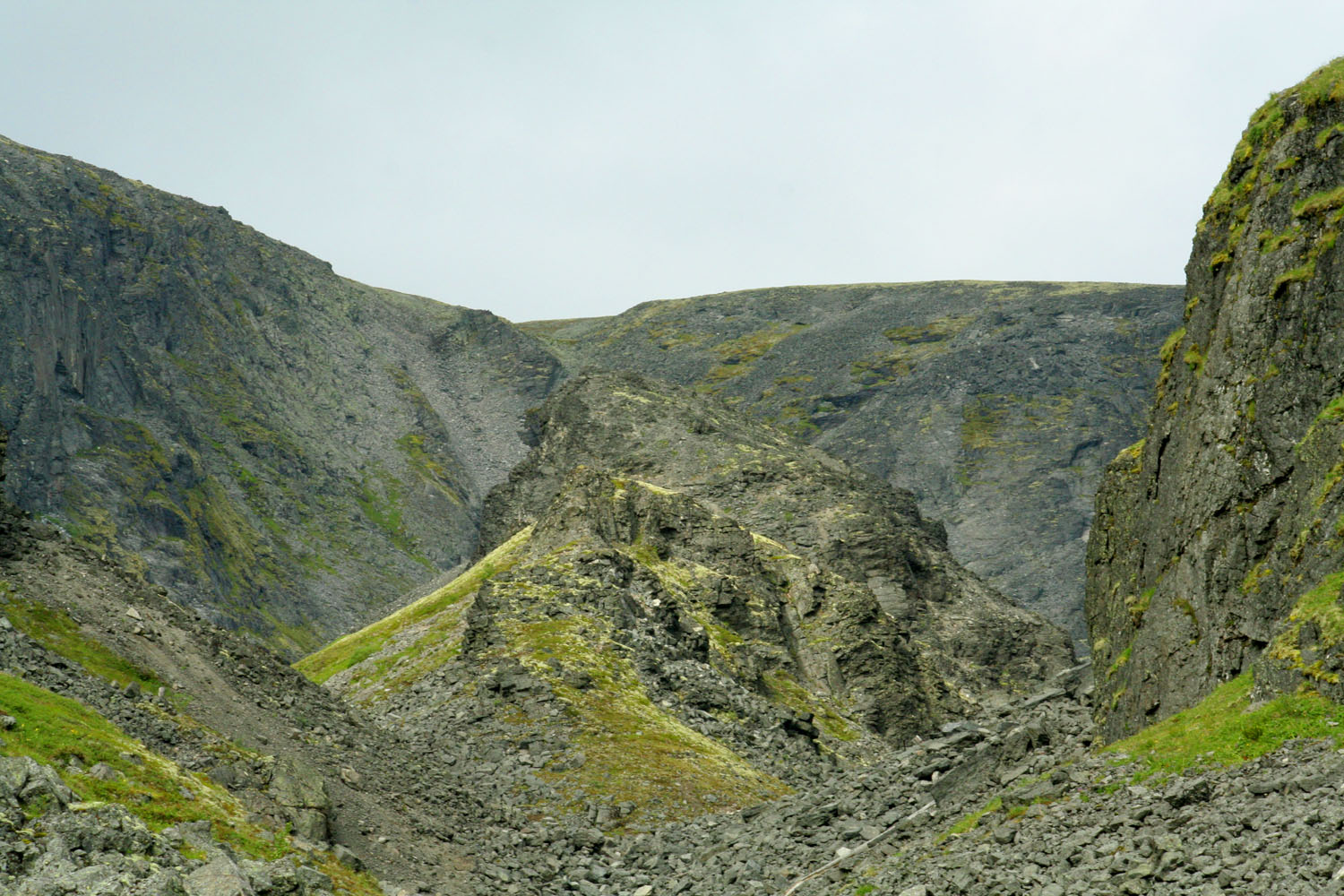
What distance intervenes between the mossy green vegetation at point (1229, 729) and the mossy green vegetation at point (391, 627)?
54601 millimetres

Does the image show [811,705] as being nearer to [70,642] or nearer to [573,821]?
[573,821]

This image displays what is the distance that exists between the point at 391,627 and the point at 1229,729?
218 feet

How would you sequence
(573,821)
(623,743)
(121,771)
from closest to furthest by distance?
1. (121,771)
2. (573,821)
3. (623,743)

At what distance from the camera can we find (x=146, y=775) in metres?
29.5

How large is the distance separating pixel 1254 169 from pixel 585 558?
41.9 meters

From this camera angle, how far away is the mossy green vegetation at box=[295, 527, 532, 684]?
74.5 meters

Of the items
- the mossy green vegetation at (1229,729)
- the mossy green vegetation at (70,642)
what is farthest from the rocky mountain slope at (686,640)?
the mossy green vegetation at (1229,729)

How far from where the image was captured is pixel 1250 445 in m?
30.0

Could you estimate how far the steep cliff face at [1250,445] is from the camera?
27062 mm

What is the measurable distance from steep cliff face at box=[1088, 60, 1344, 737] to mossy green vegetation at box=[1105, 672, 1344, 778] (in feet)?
3.04

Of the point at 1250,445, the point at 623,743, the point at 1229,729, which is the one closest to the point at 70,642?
the point at 623,743

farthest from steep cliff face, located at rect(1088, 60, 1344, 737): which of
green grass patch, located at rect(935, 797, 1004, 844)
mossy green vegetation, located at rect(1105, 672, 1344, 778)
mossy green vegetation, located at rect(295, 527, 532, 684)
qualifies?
mossy green vegetation, located at rect(295, 527, 532, 684)

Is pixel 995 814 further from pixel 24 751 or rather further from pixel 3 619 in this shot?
pixel 3 619

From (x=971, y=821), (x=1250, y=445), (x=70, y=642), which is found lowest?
(x=971, y=821)
